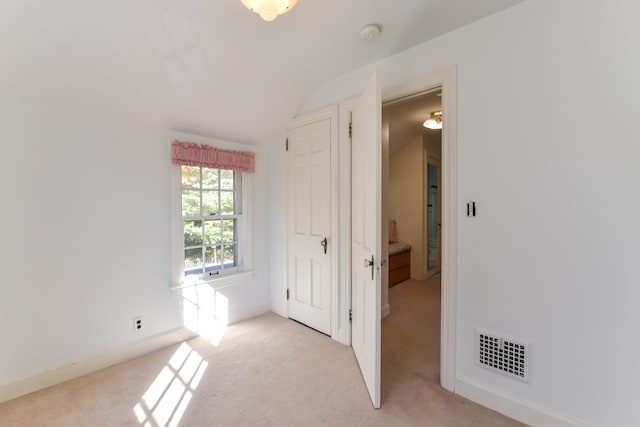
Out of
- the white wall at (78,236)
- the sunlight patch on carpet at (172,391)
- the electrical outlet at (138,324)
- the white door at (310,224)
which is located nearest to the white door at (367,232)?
the white door at (310,224)

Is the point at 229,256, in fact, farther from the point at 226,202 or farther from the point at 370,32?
the point at 370,32

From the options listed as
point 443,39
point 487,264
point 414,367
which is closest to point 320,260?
point 414,367

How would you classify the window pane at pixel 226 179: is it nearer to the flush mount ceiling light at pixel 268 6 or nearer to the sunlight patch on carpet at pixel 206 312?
the sunlight patch on carpet at pixel 206 312

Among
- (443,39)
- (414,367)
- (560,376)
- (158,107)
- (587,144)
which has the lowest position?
(414,367)

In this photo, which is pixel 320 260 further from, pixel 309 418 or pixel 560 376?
pixel 560 376

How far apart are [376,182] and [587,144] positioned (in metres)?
1.10

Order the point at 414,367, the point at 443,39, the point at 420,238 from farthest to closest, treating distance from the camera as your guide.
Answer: the point at 420,238, the point at 414,367, the point at 443,39

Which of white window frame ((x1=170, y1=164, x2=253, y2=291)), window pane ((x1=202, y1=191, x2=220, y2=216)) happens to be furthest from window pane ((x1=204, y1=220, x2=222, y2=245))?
white window frame ((x1=170, y1=164, x2=253, y2=291))

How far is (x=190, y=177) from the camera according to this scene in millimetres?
2650

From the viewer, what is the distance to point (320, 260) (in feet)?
8.88

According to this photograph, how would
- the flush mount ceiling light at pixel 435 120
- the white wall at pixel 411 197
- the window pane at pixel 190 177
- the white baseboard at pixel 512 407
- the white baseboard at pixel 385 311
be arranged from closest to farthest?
the white baseboard at pixel 512 407, the window pane at pixel 190 177, the white baseboard at pixel 385 311, the flush mount ceiling light at pixel 435 120, the white wall at pixel 411 197

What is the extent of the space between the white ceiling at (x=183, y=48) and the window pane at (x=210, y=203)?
0.67 meters

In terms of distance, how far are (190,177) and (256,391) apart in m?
1.95

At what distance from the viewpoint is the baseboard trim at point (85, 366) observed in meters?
1.81
